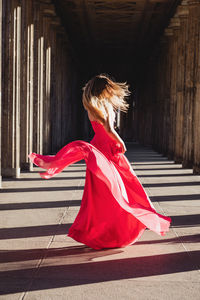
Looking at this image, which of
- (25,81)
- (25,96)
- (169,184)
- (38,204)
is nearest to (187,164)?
(169,184)

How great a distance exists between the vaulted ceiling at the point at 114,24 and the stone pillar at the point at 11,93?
10258 millimetres

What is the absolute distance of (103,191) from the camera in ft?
18.7

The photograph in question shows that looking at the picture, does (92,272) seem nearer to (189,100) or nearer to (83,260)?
(83,260)

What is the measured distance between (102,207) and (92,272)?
105 centimetres

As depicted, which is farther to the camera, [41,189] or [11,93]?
[11,93]

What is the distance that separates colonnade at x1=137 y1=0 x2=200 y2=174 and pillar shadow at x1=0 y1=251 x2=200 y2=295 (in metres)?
10.5

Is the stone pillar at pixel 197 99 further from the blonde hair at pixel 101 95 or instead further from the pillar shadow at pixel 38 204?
the blonde hair at pixel 101 95

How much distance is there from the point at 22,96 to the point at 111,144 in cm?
970

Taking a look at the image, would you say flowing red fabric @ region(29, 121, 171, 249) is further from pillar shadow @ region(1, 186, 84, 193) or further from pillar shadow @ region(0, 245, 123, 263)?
pillar shadow @ region(1, 186, 84, 193)

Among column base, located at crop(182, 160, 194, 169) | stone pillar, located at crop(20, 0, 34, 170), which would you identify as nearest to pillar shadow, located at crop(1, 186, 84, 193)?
stone pillar, located at crop(20, 0, 34, 170)

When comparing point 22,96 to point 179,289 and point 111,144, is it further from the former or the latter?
point 179,289

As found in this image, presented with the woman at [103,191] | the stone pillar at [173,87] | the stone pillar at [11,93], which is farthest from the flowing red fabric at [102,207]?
the stone pillar at [173,87]

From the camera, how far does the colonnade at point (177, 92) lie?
55.9 feet

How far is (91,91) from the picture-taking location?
5.76 m
